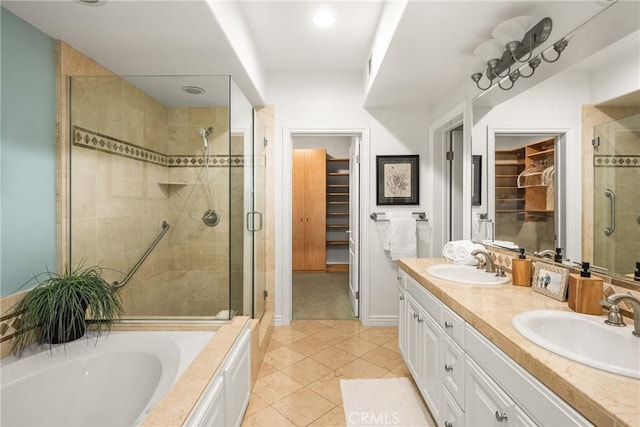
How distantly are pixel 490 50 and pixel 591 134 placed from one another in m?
0.75

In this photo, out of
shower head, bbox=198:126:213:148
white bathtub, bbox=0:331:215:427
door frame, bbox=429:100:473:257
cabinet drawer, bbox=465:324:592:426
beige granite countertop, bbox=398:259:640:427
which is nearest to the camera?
beige granite countertop, bbox=398:259:640:427

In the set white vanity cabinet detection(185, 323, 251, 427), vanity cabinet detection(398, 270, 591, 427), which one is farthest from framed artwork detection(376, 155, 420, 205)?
white vanity cabinet detection(185, 323, 251, 427)

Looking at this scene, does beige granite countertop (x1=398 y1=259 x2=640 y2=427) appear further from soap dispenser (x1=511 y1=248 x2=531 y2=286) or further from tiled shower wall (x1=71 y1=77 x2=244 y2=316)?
tiled shower wall (x1=71 y1=77 x2=244 y2=316)

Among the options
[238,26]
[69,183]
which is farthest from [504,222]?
[69,183]

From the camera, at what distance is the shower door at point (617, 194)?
1.16 meters

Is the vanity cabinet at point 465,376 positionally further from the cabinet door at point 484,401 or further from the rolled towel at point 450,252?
the rolled towel at point 450,252

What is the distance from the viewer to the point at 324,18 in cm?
222

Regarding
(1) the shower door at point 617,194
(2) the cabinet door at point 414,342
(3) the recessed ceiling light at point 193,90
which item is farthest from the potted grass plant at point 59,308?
(1) the shower door at point 617,194

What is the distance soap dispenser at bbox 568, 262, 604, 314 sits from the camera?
3.85 feet

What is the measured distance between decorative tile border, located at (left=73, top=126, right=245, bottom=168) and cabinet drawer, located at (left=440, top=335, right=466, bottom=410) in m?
1.72

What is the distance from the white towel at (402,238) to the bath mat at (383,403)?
1.16m

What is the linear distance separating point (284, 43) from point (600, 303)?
2631 millimetres

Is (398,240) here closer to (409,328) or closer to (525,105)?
(409,328)

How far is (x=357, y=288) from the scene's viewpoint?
132 inches
